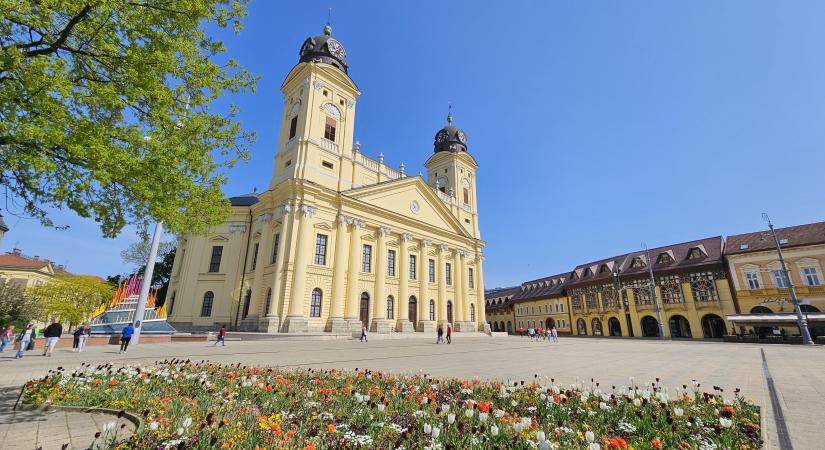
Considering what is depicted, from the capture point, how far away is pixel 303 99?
29219 millimetres

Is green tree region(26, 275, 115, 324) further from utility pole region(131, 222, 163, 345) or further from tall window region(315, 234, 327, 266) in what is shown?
tall window region(315, 234, 327, 266)

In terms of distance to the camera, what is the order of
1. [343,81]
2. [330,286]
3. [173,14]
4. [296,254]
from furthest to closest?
1. [343,81]
2. [330,286]
3. [296,254]
4. [173,14]

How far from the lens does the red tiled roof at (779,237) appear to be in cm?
3203

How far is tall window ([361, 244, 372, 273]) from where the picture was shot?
2966cm

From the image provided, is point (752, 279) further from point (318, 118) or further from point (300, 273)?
point (318, 118)

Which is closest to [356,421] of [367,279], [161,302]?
[367,279]

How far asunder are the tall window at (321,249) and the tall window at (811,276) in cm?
4341

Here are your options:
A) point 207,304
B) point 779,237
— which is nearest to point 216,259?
point 207,304

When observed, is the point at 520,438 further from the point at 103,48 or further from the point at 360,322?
the point at 360,322

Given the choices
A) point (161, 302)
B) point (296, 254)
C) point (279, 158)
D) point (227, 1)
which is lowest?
point (161, 302)

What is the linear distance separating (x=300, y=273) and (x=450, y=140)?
28.8 metres

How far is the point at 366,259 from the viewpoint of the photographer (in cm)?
3008

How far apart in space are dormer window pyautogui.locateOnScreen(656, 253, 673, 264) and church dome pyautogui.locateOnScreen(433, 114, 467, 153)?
27.8 m

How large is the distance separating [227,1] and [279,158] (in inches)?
891
